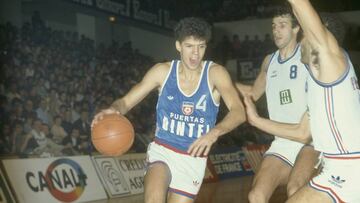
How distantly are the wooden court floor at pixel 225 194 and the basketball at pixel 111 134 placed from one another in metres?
5.01

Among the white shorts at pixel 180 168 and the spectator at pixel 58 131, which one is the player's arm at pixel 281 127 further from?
the spectator at pixel 58 131

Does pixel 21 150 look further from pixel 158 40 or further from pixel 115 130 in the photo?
pixel 158 40

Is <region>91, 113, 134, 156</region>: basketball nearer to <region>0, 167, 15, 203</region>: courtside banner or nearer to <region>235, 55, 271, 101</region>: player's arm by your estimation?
<region>235, 55, 271, 101</region>: player's arm

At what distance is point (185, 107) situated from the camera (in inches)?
208

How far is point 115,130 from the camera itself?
16.4 ft

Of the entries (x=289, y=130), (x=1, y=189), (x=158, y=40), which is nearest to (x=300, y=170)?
(x=289, y=130)

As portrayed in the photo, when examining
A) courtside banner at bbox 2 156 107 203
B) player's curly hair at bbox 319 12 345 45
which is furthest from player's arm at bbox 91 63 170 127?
courtside banner at bbox 2 156 107 203

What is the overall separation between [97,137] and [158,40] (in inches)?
657

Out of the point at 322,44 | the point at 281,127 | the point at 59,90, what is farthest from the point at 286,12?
the point at 59,90

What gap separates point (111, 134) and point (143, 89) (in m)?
0.64

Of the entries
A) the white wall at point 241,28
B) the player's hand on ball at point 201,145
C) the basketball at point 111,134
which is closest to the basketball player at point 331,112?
the player's hand on ball at point 201,145

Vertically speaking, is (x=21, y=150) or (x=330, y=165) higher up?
(x=330, y=165)

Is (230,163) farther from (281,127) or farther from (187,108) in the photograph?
(281,127)

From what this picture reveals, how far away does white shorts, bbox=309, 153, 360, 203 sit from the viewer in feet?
12.3
